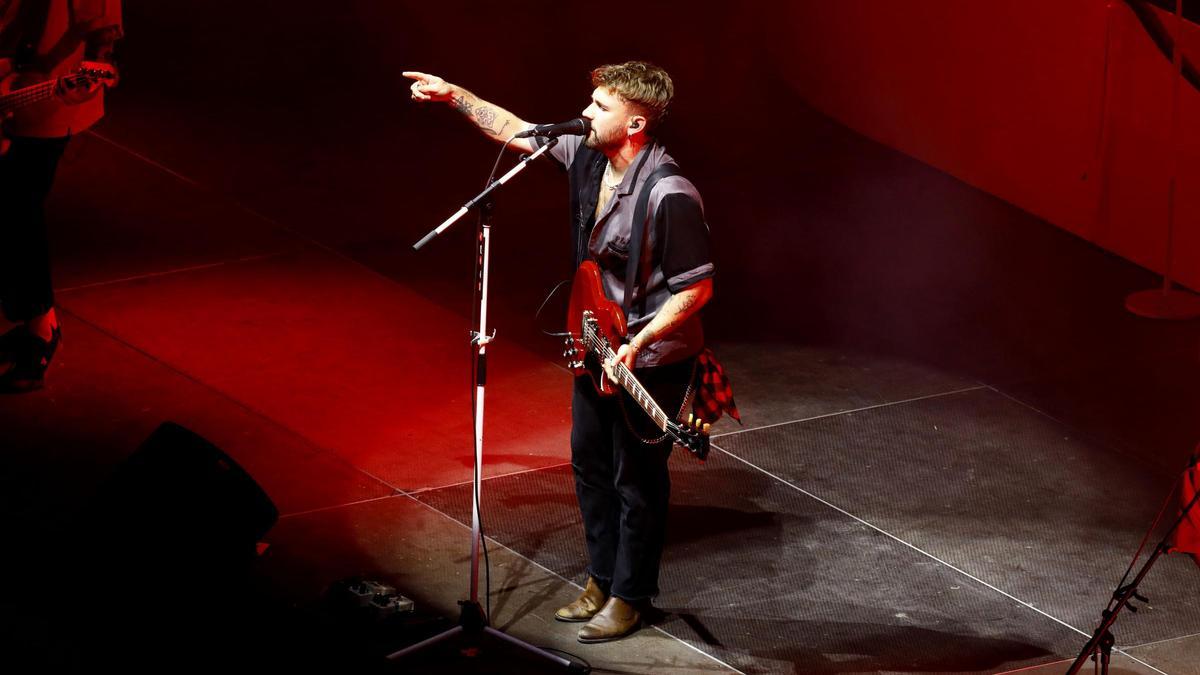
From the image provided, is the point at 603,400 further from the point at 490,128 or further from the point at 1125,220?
the point at 1125,220

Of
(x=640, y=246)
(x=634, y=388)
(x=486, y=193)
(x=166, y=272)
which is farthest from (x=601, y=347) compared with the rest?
(x=166, y=272)

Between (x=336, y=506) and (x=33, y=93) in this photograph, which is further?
(x=33, y=93)

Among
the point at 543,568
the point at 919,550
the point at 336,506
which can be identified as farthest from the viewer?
the point at 336,506

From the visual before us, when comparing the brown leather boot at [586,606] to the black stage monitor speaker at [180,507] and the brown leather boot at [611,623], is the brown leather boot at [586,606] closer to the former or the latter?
the brown leather boot at [611,623]

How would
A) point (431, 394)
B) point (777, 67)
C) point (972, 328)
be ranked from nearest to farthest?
point (431, 394), point (972, 328), point (777, 67)

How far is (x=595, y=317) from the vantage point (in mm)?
5348

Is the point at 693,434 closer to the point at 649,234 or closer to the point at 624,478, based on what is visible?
the point at 624,478

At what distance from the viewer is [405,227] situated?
9.72m

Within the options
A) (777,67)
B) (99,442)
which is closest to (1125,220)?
(777,67)

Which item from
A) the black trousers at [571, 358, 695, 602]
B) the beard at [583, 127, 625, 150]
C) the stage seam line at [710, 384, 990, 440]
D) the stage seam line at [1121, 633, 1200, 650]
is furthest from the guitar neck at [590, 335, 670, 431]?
the stage seam line at [710, 384, 990, 440]

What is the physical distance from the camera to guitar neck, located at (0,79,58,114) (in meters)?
6.90

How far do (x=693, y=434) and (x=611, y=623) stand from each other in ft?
3.13

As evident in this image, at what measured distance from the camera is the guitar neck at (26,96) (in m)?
6.90

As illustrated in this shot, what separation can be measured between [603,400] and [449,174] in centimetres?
526
